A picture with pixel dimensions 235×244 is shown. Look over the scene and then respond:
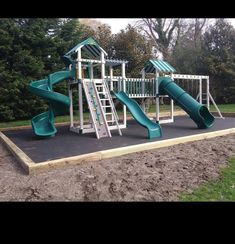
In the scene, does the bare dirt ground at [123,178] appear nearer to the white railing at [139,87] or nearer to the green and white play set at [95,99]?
the green and white play set at [95,99]

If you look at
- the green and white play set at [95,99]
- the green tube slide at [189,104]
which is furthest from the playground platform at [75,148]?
the green tube slide at [189,104]

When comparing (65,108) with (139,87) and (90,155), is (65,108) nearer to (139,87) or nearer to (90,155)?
(139,87)

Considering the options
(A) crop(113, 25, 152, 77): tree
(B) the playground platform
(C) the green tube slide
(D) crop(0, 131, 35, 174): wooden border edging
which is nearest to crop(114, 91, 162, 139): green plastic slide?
(B) the playground platform

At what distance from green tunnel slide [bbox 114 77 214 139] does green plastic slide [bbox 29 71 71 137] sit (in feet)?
5.54

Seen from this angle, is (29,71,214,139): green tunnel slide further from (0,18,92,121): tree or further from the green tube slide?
(0,18,92,121): tree

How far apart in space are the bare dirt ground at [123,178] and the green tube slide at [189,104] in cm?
303

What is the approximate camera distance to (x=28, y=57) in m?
14.0

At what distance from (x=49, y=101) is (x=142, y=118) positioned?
278 cm

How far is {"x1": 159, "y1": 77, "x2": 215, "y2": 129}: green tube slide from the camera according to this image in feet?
28.7

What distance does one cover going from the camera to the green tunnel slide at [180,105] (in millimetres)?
7510


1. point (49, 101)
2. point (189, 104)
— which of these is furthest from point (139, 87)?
point (49, 101)
